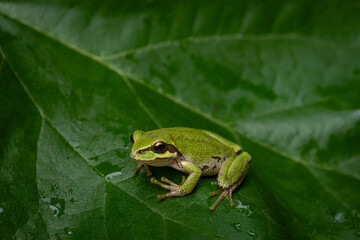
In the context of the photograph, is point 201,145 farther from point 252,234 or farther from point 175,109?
point 252,234

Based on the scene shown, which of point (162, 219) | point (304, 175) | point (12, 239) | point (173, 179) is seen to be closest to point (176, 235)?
point (162, 219)

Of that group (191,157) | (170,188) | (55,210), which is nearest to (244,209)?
(170,188)

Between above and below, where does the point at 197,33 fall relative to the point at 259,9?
below

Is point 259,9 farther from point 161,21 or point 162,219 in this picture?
point 162,219

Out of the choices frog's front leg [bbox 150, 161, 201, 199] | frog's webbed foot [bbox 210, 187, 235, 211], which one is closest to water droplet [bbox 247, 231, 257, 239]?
frog's webbed foot [bbox 210, 187, 235, 211]

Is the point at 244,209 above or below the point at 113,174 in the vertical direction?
below

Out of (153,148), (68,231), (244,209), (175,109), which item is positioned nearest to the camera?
(68,231)
